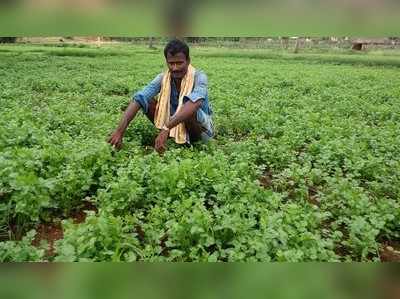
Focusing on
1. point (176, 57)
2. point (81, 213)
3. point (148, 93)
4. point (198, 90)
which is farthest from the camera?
point (148, 93)

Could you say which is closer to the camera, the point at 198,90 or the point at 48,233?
the point at 48,233

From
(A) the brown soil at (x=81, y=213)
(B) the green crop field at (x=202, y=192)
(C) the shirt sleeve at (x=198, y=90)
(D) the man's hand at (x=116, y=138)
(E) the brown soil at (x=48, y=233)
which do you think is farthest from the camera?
(C) the shirt sleeve at (x=198, y=90)

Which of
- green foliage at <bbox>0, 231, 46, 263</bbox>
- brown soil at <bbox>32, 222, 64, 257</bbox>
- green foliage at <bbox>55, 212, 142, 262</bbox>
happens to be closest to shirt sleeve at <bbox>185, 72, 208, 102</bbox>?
brown soil at <bbox>32, 222, 64, 257</bbox>

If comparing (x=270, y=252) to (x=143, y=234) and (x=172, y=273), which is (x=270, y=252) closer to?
(x=143, y=234)

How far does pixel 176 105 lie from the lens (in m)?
5.70

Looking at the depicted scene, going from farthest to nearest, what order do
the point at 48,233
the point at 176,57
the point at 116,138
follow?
the point at 116,138, the point at 176,57, the point at 48,233

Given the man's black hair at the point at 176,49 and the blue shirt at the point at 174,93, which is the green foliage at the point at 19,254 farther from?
the blue shirt at the point at 174,93

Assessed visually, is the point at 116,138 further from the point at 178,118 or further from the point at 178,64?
the point at 178,64

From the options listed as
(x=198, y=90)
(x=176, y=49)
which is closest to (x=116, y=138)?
(x=198, y=90)

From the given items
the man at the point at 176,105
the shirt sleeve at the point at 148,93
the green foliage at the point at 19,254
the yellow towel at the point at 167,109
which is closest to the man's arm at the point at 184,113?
the man at the point at 176,105

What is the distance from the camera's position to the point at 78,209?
3988 mm

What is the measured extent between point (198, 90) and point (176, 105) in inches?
19.3

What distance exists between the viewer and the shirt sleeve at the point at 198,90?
5.25 metres
